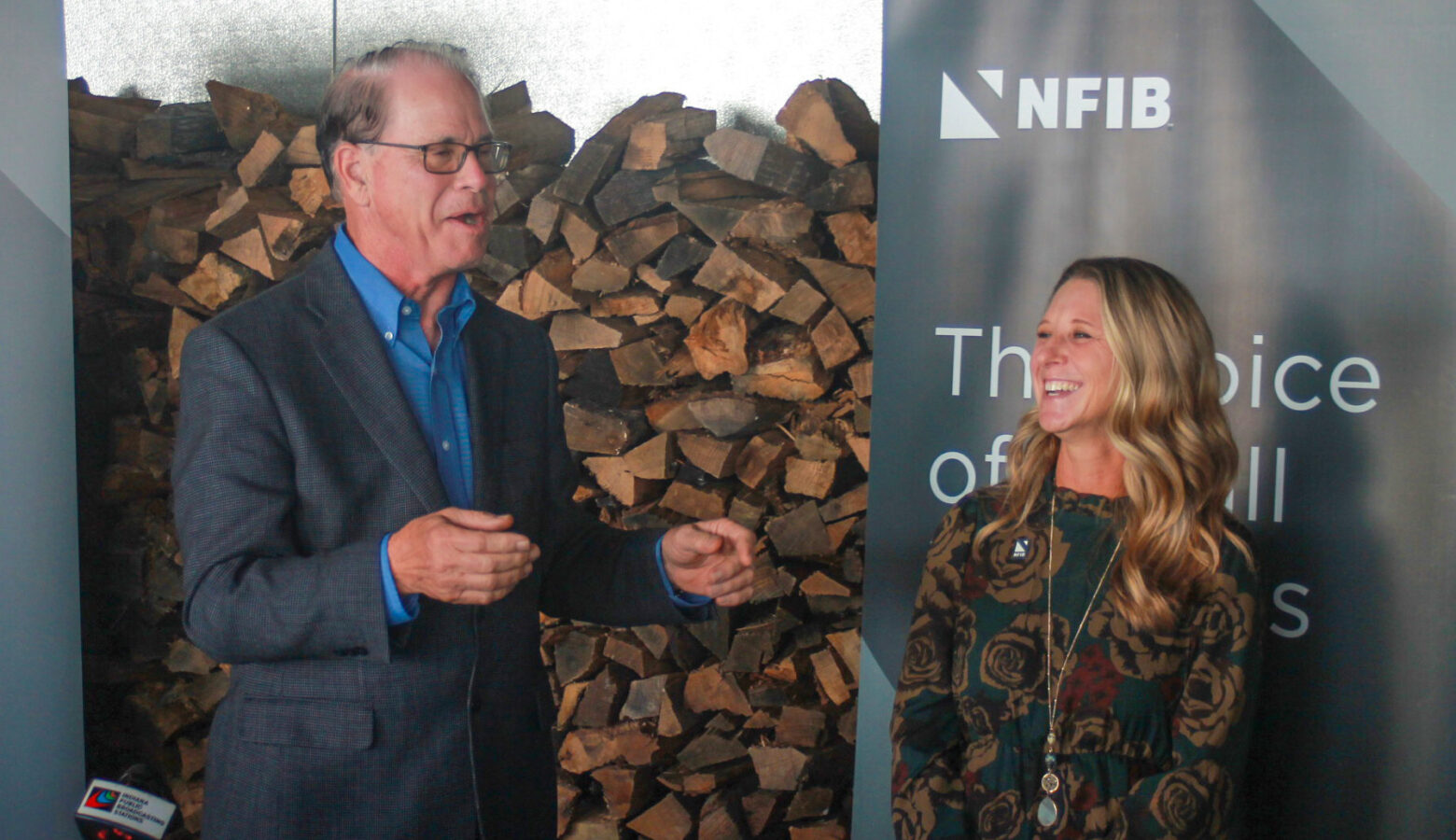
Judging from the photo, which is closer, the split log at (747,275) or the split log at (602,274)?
the split log at (747,275)

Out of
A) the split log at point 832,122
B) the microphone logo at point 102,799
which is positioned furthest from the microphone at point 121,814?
the split log at point 832,122

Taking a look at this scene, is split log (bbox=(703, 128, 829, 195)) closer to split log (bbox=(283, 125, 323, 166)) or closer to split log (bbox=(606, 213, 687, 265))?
split log (bbox=(606, 213, 687, 265))

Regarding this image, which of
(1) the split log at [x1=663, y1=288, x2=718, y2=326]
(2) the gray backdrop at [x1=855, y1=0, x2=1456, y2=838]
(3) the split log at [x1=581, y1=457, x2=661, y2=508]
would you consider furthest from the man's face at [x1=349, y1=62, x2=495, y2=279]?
(3) the split log at [x1=581, y1=457, x2=661, y2=508]

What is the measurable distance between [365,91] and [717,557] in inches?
36.7

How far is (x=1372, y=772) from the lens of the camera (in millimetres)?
2363

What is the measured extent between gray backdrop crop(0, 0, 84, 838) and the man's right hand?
6.79 ft

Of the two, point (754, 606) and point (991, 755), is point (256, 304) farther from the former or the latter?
point (754, 606)

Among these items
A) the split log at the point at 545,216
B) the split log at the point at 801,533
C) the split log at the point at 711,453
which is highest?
the split log at the point at 545,216

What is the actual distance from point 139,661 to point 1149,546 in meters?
2.83

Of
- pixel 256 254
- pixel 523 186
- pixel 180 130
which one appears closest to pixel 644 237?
pixel 523 186

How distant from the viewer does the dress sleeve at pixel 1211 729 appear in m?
1.87

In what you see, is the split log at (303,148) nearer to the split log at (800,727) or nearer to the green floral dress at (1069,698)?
the split log at (800,727)

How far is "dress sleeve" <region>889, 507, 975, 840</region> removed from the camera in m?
1.99

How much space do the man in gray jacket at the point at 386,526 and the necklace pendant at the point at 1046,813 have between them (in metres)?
0.62
